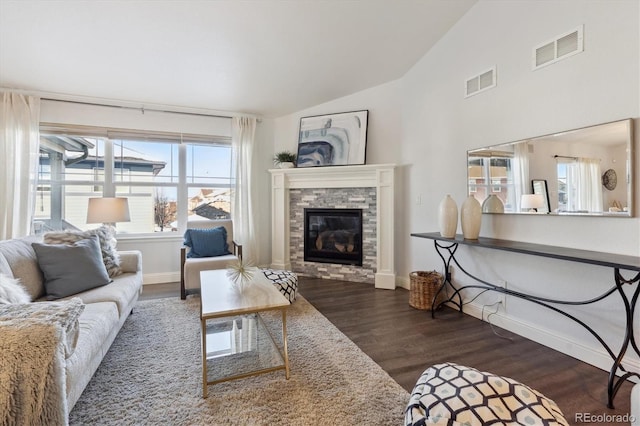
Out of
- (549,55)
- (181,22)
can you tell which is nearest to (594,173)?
(549,55)

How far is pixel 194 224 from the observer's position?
13.6 ft

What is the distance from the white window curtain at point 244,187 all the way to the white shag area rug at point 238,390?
86.6 inches

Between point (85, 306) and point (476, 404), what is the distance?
2.33 m

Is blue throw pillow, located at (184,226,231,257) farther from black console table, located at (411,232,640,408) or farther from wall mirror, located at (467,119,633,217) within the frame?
wall mirror, located at (467,119,633,217)

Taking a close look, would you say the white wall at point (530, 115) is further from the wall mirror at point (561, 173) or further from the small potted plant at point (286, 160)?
the small potted plant at point (286, 160)

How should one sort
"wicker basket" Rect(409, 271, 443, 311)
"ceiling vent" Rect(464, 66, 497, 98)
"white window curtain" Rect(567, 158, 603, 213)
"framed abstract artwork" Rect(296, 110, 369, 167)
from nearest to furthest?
"white window curtain" Rect(567, 158, 603, 213), "ceiling vent" Rect(464, 66, 497, 98), "wicker basket" Rect(409, 271, 443, 311), "framed abstract artwork" Rect(296, 110, 369, 167)

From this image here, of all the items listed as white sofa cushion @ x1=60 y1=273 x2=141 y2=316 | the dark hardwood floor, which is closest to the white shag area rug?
the dark hardwood floor

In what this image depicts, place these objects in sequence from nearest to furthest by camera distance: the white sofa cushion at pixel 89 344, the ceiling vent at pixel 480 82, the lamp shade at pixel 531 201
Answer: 1. the white sofa cushion at pixel 89 344
2. the lamp shade at pixel 531 201
3. the ceiling vent at pixel 480 82

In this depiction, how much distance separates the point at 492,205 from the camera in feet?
9.30

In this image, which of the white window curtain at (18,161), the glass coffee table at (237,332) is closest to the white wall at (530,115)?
the glass coffee table at (237,332)

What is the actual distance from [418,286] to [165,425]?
2455mm

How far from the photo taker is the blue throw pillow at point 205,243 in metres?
3.86

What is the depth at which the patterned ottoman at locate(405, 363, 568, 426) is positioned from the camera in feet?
4.15

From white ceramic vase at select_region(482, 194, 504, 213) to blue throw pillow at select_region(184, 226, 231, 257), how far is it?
10.1 feet
